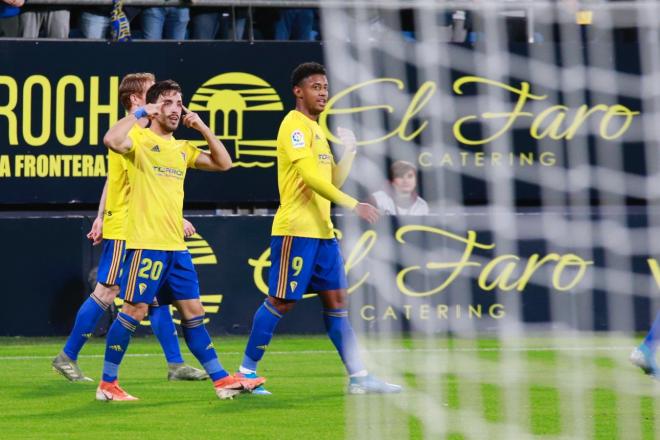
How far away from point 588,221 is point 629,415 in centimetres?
626

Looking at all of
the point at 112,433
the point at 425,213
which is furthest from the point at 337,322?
the point at 425,213

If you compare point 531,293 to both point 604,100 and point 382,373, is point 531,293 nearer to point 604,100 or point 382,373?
point 604,100

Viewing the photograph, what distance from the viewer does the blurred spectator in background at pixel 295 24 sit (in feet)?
44.4

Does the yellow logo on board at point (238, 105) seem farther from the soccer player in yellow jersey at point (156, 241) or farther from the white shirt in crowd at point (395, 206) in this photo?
the soccer player in yellow jersey at point (156, 241)

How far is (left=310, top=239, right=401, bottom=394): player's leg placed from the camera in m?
7.98

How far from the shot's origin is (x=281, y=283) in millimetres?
7977

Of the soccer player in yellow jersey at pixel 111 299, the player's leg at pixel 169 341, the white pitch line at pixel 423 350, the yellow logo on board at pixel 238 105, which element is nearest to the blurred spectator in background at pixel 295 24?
the yellow logo on board at pixel 238 105

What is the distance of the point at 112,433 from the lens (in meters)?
6.57

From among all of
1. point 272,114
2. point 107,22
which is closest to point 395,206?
point 272,114

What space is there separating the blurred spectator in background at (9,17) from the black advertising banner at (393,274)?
181cm

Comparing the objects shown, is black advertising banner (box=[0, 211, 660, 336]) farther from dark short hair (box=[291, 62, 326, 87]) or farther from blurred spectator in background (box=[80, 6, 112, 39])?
dark short hair (box=[291, 62, 326, 87])

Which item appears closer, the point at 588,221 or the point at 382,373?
the point at 382,373

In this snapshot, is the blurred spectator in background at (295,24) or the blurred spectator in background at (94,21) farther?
the blurred spectator in background at (295,24)

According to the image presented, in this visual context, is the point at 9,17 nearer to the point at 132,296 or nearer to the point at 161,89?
the point at 161,89
